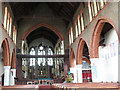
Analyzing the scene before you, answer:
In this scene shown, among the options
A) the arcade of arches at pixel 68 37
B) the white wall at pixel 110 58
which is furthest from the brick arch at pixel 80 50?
the white wall at pixel 110 58

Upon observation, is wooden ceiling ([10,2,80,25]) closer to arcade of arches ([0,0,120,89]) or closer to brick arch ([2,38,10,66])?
arcade of arches ([0,0,120,89])

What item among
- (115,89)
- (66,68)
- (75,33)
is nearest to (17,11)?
(75,33)

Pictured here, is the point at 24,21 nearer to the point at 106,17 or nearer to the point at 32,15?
the point at 32,15

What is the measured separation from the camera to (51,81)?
20.8 metres

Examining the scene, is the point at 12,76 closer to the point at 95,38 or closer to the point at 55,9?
the point at 55,9

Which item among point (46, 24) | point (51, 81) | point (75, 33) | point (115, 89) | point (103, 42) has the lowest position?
point (51, 81)

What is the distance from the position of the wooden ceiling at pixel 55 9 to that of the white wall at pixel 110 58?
15.4ft

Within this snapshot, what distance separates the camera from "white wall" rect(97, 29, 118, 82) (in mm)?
13609

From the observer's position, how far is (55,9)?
21250 millimetres

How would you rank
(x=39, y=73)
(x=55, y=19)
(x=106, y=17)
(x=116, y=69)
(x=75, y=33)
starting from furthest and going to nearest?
1. (x=39, y=73)
2. (x=55, y=19)
3. (x=75, y=33)
4. (x=116, y=69)
5. (x=106, y=17)

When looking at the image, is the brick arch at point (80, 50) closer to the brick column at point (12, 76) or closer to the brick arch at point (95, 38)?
the brick arch at point (95, 38)

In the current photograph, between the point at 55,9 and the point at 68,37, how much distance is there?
388cm

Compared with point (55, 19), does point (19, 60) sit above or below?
below

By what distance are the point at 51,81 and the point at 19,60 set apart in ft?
15.2
